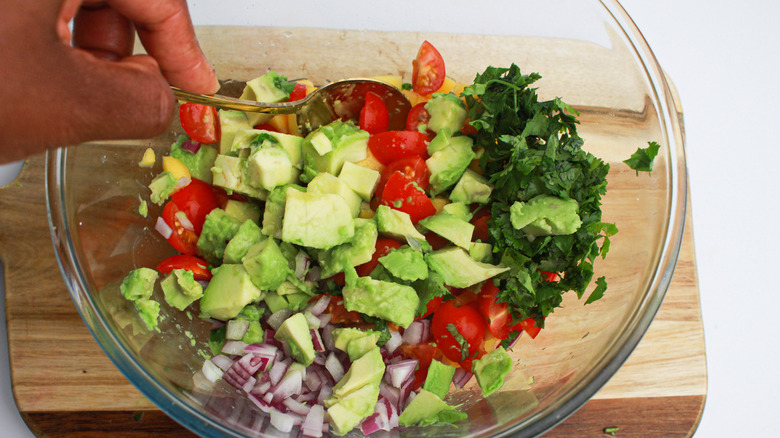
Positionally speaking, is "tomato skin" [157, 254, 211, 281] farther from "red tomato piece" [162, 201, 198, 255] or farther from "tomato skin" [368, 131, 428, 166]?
"tomato skin" [368, 131, 428, 166]

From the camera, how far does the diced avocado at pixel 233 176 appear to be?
1.74 meters

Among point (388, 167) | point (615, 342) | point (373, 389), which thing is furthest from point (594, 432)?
point (388, 167)

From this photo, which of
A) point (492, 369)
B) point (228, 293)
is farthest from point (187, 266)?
point (492, 369)

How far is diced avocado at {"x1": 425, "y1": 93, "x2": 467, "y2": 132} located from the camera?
1.80 m

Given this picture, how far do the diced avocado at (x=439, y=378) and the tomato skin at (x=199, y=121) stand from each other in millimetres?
1055

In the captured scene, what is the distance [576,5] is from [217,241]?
154 centimetres

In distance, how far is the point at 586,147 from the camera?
201cm

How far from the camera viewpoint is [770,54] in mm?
2664

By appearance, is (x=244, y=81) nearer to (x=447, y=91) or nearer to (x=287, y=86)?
(x=287, y=86)

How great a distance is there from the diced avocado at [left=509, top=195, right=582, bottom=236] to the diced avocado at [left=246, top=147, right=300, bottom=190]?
0.72m

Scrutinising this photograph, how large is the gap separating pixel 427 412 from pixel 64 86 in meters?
1.28

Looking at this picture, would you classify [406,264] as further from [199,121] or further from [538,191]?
[199,121]

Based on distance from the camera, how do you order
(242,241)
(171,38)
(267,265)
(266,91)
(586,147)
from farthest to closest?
1. (586,147)
2. (266,91)
3. (242,241)
4. (267,265)
5. (171,38)

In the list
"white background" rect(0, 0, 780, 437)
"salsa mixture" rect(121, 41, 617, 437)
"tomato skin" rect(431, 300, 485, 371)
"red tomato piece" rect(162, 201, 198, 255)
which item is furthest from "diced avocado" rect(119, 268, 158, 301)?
"tomato skin" rect(431, 300, 485, 371)
